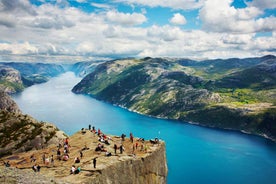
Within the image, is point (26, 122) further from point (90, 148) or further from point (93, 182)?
point (93, 182)

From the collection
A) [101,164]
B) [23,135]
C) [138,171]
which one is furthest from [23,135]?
[101,164]

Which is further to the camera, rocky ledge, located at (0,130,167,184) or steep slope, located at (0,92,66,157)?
steep slope, located at (0,92,66,157)

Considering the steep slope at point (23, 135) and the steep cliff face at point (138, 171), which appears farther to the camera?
the steep slope at point (23, 135)

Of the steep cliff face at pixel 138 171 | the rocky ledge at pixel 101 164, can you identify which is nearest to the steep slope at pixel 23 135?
the rocky ledge at pixel 101 164

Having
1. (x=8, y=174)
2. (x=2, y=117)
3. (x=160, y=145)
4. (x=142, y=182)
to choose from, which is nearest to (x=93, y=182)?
(x=8, y=174)

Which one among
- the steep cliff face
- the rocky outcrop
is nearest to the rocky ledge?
the steep cliff face

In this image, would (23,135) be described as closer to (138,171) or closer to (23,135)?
(23,135)

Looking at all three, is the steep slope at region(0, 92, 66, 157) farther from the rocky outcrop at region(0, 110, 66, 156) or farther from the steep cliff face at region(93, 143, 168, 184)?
the steep cliff face at region(93, 143, 168, 184)

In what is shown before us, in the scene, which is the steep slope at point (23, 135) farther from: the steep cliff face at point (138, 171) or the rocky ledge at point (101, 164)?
the steep cliff face at point (138, 171)
